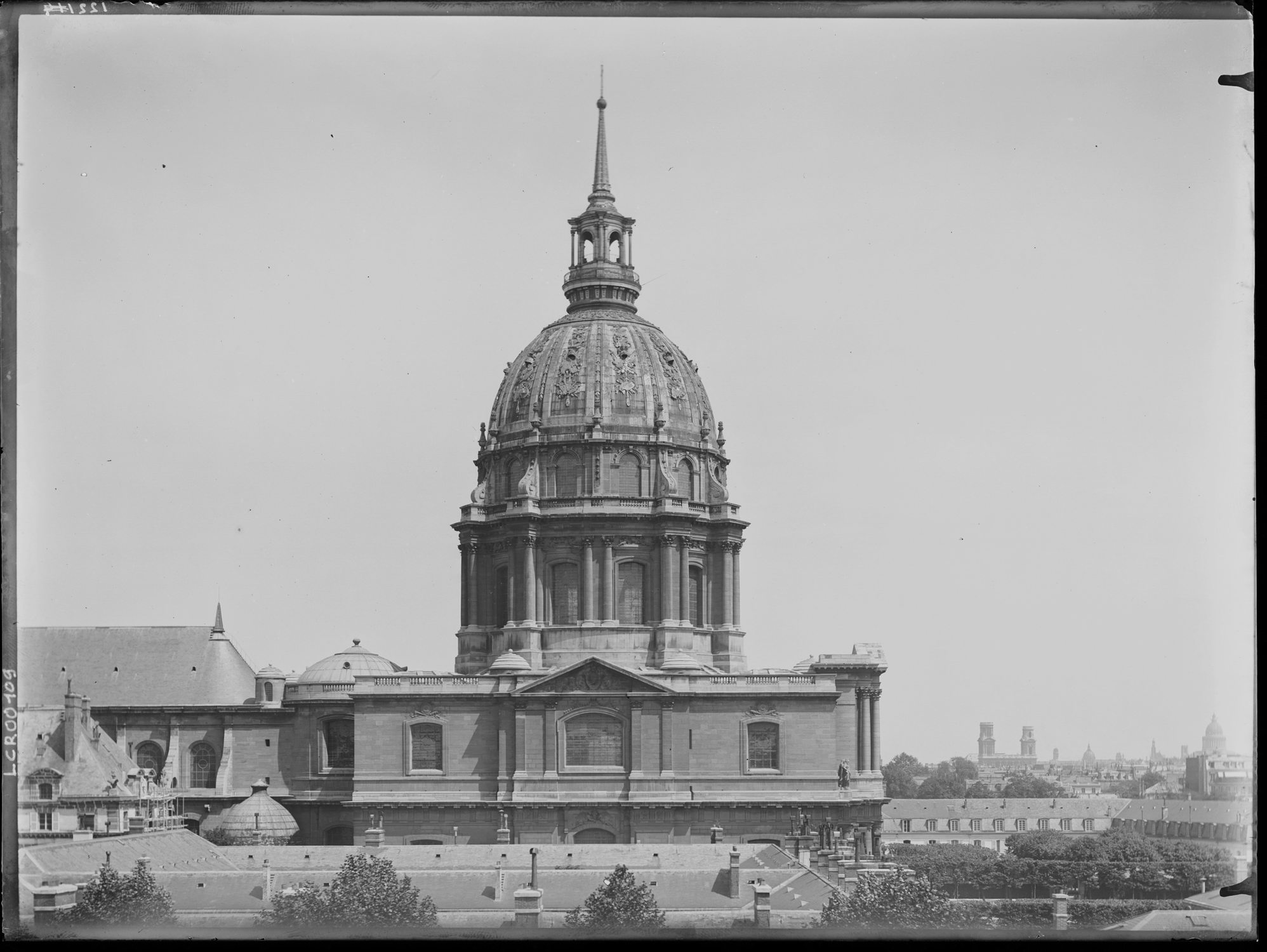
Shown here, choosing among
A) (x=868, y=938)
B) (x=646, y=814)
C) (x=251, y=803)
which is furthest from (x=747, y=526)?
(x=868, y=938)

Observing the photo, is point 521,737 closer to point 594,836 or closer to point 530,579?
point 594,836

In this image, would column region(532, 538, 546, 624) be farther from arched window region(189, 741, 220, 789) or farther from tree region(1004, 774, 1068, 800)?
tree region(1004, 774, 1068, 800)

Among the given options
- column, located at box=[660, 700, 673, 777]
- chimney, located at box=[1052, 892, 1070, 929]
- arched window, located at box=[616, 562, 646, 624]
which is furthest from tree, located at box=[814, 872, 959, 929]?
arched window, located at box=[616, 562, 646, 624]

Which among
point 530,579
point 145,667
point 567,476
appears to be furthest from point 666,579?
point 145,667

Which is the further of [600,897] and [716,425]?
[716,425]

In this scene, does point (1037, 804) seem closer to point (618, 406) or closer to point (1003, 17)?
point (618, 406)

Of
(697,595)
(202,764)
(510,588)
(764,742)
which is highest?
(510,588)
